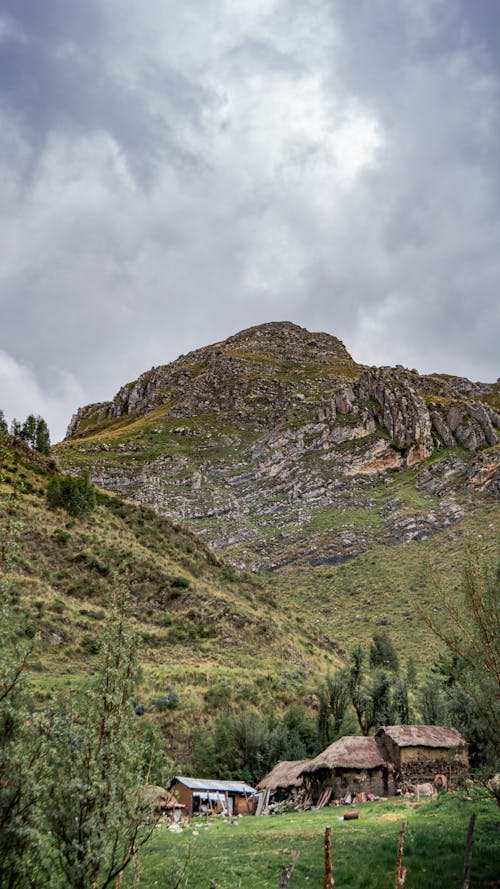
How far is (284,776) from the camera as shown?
29.6 meters

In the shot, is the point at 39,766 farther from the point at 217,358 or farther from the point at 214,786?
the point at 217,358

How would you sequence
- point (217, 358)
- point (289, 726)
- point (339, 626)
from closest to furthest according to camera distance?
point (289, 726)
point (339, 626)
point (217, 358)

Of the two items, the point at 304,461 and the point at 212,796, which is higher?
the point at 304,461

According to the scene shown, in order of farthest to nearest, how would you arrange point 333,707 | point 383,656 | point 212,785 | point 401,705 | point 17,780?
point 383,656 → point 401,705 → point 333,707 → point 212,785 → point 17,780

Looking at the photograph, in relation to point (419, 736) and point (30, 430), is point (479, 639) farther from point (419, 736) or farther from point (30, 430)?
point (30, 430)

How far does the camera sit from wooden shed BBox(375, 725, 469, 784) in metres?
27.2

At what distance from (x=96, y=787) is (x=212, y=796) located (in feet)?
80.2

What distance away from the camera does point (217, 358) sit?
7092 inches

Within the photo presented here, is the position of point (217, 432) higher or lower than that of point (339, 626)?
A: higher

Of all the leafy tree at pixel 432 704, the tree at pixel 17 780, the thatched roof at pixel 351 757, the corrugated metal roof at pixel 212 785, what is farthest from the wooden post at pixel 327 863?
the leafy tree at pixel 432 704

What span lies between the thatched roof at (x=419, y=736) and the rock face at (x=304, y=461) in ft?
177

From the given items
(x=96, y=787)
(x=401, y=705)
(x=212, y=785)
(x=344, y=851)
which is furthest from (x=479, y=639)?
(x=401, y=705)

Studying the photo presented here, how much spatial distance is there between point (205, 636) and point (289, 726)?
10.4 metres

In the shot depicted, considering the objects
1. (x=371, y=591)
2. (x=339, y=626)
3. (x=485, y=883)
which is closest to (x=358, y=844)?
(x=485, y=883)
